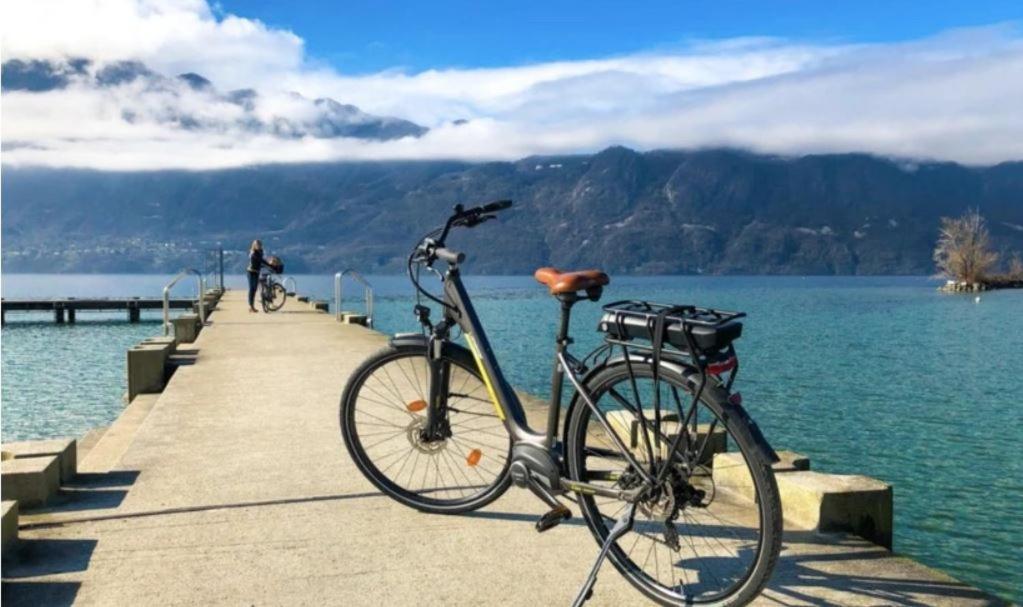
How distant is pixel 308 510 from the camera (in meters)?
5.25

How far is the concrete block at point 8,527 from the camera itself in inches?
168

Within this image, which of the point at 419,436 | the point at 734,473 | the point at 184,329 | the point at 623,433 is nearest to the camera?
the point at 623,433

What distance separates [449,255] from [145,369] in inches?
358

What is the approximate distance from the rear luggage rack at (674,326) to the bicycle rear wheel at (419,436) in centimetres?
118

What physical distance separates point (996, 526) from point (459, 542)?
856cm

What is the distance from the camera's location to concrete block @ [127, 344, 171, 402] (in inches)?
491

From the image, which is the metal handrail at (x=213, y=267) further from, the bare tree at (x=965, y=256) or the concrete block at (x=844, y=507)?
the bare tree at (x=965, y=256)

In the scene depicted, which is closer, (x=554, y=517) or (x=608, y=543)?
(x=608, y=543)

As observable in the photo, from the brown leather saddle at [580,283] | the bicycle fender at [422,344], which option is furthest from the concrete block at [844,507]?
the bicycle fender at [422,344]

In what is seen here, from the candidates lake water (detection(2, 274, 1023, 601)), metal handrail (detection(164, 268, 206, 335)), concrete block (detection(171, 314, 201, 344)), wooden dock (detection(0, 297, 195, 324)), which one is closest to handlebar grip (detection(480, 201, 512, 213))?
lake water (detection(2, 274, 1023, 601))

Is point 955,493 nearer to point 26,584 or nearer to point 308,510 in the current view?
point 308,510

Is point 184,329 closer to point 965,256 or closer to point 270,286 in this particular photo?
point 270,286

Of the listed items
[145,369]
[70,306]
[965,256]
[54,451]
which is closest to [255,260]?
[145,369]

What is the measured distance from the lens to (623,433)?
173 inches
